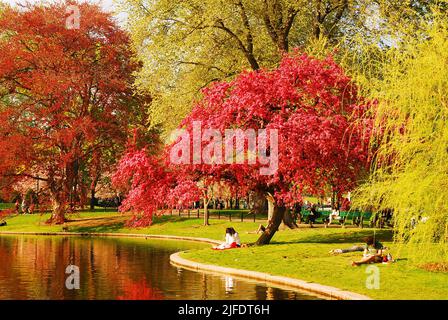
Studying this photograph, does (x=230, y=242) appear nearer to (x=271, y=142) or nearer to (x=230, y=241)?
(x=230, y=241)

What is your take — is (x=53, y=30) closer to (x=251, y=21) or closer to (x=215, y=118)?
(x=251, y=21)

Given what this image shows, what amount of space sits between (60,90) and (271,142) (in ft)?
83.3

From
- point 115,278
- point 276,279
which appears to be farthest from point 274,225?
point 115,278

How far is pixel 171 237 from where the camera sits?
1603 inches

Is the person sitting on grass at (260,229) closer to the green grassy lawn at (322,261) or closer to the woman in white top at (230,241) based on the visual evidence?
the green grassy lawn at (322,261)

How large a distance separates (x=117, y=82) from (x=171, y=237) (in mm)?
14466

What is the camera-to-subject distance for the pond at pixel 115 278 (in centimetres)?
1750

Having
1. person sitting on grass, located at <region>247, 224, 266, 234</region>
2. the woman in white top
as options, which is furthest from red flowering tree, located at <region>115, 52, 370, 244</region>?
person sitting on grass, located at <region>247, 224, 266, 234</region>

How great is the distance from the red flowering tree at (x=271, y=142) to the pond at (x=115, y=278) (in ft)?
10.9

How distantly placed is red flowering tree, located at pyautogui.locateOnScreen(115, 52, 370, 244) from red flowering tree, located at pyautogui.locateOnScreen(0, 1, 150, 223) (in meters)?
21.4

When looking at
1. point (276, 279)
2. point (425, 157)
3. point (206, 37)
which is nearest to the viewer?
point (425, 157)

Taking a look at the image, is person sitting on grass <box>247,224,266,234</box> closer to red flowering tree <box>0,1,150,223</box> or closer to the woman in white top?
the woman in white top

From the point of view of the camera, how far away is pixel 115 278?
21.1m

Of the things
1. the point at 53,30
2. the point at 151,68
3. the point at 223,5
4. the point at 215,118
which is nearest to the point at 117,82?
the point at 53,30
